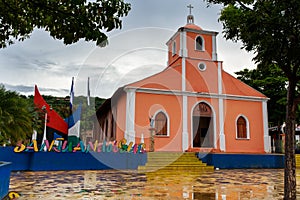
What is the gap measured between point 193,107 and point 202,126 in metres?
1.84

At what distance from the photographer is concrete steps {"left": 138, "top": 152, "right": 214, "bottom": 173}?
13525mm

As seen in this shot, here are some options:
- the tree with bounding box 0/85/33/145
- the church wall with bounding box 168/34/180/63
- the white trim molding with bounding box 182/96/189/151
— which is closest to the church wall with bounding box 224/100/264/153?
the white trim molding with bounding box 182/96/189/151

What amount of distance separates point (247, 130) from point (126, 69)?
9.18 metres

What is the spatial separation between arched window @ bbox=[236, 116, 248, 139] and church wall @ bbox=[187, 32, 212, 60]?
4.71 metres

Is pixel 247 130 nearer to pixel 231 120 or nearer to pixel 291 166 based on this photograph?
pixel 231 120

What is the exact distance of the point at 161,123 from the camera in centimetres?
1762

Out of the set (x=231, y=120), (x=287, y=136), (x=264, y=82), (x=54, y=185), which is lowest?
(x=54, y=185)

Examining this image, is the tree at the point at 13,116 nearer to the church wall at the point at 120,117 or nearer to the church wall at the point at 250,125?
the church wall at the point at 120,117

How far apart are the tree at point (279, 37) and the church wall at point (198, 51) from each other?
13.1 meters

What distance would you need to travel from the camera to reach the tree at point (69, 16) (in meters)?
4.50

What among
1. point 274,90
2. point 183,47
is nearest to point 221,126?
point 183,47

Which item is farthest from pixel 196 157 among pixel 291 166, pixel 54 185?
pixel 291 166

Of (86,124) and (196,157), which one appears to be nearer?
(196,157)

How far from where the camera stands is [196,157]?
15.4 m
